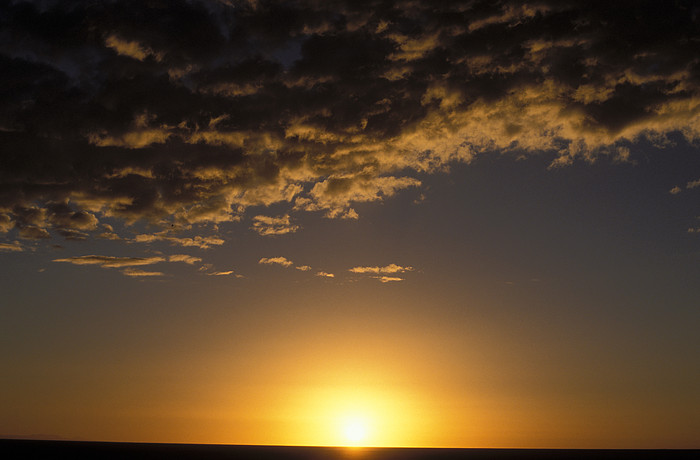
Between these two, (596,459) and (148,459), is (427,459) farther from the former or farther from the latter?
(148,459)

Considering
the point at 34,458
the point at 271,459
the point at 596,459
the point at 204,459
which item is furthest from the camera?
the point at 596,459

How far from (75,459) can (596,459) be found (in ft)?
281

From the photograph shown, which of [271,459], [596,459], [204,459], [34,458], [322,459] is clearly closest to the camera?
[34,458]

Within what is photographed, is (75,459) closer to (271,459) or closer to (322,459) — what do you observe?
(271,459)

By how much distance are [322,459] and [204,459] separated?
71.0ft

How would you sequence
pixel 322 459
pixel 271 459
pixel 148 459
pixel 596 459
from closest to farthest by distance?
pixel 148 459
pixel 271 459
pixel 322 459
pixel 596 459

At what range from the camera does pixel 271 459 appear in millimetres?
88062

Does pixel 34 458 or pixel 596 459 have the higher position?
pixel 596 459

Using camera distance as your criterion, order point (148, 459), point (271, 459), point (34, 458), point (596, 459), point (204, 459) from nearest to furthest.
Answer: point (34, 458) < point (148, 459) < point (204, 459) < point (271, 459) < point (596, 459)

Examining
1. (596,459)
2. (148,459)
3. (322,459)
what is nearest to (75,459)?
(148,459)

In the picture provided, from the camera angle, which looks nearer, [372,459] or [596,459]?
[372,459]

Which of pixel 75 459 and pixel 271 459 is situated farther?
pixel 271 459

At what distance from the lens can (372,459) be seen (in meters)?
97.2

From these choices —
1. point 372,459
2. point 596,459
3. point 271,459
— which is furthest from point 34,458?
point 596,459
